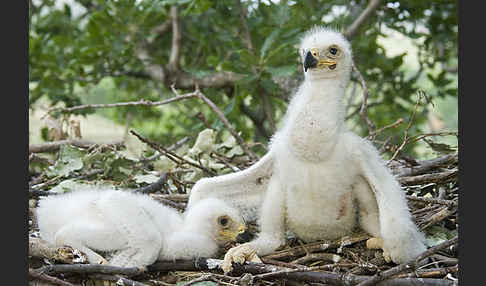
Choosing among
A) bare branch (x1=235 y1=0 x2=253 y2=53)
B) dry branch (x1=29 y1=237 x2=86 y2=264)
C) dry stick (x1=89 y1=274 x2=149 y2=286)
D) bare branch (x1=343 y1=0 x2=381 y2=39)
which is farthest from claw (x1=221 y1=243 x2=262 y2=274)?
bare branch (x1=343 y1=0 x2=381 y2=39)

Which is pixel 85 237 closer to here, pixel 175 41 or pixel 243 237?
pixel 243 237

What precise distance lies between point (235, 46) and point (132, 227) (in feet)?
6.91

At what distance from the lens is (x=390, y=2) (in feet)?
14.4

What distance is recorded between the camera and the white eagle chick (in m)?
2.25

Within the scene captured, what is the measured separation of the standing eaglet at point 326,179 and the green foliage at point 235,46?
130 centimetres

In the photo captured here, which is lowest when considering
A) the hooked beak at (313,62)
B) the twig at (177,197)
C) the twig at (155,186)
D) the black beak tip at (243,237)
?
the black beak tip at (243,237)

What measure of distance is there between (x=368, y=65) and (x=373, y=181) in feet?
8.60

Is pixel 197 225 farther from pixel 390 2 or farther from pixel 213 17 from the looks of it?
pixel 390 2

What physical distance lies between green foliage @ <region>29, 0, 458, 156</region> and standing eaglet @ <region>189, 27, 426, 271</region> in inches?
51.3

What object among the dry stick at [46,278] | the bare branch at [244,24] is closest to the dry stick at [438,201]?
the dry stick at [46,278]

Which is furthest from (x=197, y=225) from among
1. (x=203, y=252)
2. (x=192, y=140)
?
(x=192, y=140)

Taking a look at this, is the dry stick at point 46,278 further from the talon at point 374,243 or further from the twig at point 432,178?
the twig at point 432,178

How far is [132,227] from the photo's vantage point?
7.49ft

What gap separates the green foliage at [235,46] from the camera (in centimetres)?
391
